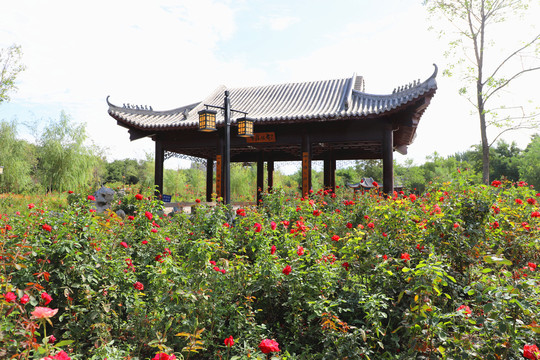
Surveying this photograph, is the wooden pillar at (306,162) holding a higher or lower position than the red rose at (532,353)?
higher

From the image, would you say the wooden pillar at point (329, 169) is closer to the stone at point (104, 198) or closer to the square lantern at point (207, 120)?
the square lantern at point (207, 120)

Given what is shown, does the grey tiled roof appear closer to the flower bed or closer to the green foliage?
the flower bed

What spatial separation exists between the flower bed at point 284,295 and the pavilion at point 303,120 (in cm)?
442

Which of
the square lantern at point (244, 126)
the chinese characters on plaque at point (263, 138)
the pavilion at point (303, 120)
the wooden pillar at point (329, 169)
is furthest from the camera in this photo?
the wooden pillar at point (329, 169)

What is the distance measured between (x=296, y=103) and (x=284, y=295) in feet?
24.6

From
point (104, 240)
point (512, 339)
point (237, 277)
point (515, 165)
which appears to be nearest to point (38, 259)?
point (104, 240)

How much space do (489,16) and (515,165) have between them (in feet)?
60.0

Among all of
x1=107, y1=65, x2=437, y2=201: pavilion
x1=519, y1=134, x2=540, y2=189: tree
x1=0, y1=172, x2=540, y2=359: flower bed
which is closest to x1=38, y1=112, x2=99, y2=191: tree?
x1=107, y1=65, x2=437, y2=201: pavilion

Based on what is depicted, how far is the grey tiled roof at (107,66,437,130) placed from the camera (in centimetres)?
746

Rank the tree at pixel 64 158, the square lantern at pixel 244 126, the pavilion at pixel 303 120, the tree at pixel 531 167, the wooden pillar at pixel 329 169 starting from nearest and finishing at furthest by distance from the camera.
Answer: the square lantern at pixel 244 126 < the pavilion at pixel 303 120 < the wooden pillar at pixel 329 169 < the tree at pixel 64 158 < the tree at pixel 531 167

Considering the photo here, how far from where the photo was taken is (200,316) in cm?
211

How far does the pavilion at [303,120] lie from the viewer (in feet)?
24.8

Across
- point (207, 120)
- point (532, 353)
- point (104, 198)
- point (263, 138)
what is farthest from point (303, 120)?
point (532, 353)

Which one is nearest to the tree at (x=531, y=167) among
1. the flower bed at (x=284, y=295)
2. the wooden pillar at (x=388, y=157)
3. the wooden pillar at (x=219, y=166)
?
the wooden pillar at (x=388, y=157)
